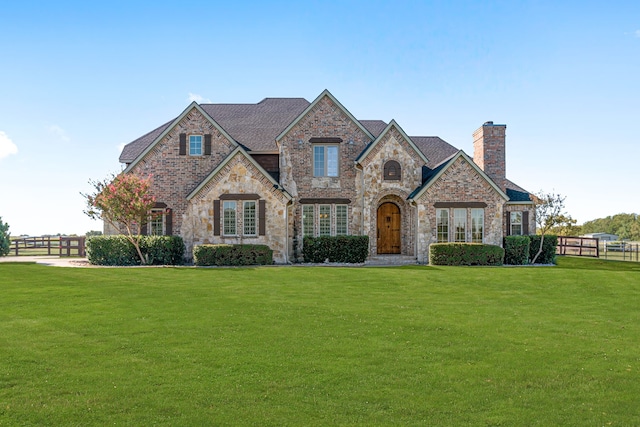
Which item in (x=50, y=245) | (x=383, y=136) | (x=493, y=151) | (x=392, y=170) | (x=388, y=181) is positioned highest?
(x=383, y=136)

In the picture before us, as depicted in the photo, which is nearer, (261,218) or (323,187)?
(261,218)

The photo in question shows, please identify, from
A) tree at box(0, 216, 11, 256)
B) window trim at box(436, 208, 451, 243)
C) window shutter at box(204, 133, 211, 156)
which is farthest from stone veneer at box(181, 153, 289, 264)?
tree at box(0, 216, 11, 256)

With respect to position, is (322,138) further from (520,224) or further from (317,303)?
(317,303)

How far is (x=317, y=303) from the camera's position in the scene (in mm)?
13430

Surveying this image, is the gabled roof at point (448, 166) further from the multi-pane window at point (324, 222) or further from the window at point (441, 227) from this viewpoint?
the multi-pane window at point (324, 222)

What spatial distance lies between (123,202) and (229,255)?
6135mm

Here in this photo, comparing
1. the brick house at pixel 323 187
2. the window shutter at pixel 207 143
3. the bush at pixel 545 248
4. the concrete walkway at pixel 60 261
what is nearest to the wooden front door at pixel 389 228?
the brick house at pixel 323 187

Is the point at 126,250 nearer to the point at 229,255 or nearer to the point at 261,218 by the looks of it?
the point at 229,255

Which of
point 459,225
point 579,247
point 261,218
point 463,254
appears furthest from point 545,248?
point 261,218

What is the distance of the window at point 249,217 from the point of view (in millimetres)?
26547

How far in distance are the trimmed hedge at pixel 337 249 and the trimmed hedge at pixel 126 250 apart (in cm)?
729

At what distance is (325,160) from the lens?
28.9 meters

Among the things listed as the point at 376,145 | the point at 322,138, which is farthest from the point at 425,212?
the point at 322,138

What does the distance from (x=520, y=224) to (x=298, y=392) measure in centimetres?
2692
